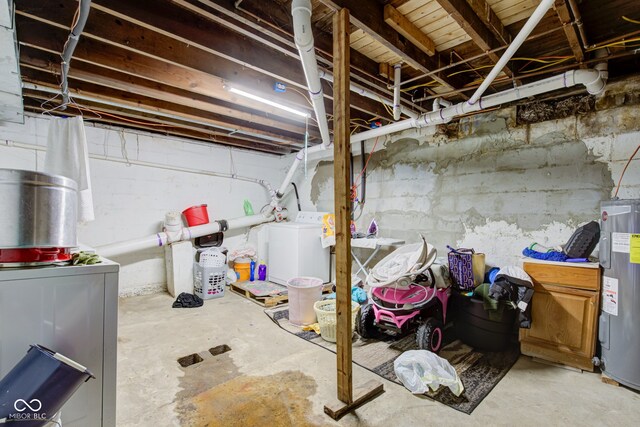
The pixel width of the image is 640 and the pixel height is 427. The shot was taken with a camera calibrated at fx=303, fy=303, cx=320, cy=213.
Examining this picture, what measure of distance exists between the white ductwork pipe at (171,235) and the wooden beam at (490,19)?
13.1 ft

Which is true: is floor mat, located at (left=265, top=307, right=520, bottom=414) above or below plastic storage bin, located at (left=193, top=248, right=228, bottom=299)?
below

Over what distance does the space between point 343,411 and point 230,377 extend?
90cm

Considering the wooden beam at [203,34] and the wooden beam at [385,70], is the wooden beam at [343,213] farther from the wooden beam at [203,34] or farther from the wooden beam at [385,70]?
the wooden beam at [385,70]

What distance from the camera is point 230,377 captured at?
2.21 m

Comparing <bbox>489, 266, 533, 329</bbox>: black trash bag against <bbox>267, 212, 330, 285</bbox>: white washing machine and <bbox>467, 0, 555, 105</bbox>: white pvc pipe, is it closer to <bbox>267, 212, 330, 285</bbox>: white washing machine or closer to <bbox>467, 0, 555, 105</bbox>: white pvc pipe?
<bbox>467, 0, 555, 105</bbox>: white pvc pipe

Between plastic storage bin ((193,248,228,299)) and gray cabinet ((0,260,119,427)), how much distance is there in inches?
122

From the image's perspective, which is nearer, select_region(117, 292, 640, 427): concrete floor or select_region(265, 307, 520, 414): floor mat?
select_region(117, 292, 640, 427): concrete floor

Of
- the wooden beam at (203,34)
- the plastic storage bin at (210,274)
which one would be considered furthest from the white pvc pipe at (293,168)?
the wooden beam at (203,34)

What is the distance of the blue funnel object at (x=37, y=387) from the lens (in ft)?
2.53

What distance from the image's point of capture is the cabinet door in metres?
2.29

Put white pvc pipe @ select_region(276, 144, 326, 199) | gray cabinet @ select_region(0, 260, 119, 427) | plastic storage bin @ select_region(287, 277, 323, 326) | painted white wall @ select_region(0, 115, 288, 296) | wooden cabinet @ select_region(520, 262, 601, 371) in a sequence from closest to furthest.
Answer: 1. gray cabinet @ select_region(0, 260, 119, 427)
2. wooden cabinet @ select_region(520, 262, 601, 371)
3. plastic storage bin @ select_region(287, 277, 323, 326)
4. painted white wall @ select_region(0, 115, 288, 296)
5. white pvc pipe @ select_region(276, 144, 326, 199)

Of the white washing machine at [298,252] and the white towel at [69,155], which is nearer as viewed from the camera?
the white towel at [69,155]

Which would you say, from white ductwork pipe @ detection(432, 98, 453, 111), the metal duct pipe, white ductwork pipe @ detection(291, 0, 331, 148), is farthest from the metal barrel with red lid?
white ductwork pipe @ detection(432, 98, 453, 111)

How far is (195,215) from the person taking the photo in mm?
4496
